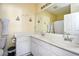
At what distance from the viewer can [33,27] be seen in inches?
53.9

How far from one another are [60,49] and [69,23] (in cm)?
33

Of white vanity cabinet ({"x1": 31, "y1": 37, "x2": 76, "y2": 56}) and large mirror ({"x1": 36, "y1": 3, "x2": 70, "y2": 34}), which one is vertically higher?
large mirror ({"x1": 36, "y1": 3, "x2": 70, "y2": 34})

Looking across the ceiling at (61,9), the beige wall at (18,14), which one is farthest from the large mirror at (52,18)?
the beige wall at (18,14)

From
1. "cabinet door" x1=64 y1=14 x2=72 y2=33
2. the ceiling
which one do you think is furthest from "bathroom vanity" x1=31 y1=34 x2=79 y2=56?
the ceiling

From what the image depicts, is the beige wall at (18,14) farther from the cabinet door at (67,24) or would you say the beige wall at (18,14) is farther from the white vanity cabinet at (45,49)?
the cabinet door at (67,24)

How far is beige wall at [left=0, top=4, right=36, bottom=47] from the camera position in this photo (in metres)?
1.30

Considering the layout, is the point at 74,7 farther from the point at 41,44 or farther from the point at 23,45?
the point at 23,45

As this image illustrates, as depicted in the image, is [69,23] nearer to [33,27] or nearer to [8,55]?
[33,27]

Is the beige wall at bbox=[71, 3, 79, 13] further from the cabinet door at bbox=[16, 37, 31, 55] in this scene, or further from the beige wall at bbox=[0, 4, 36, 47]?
the cabinet door at bbox=[16, 37, 31, 55]

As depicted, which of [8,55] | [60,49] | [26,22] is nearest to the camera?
[60,49]

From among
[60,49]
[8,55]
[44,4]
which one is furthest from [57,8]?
[8,55]

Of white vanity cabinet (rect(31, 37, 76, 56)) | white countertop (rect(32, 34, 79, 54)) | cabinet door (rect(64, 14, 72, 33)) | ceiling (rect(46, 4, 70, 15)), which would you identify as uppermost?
ceiling (rect(46, 4, 70, 15))

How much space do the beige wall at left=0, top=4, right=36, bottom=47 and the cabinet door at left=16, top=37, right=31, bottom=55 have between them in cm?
10

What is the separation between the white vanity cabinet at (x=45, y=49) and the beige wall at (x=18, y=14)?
192 millimetres
